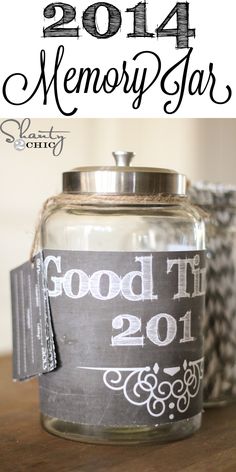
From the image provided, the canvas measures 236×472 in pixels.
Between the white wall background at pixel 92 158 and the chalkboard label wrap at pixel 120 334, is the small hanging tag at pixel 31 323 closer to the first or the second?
the chalkboard label wrap at pixel 120 334

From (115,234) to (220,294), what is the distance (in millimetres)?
121

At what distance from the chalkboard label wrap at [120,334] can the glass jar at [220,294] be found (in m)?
0.10

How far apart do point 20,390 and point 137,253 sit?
262 millimetres

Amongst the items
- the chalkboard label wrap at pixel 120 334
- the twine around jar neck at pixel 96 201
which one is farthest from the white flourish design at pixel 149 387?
the twine around jar neck at pixel 96 201

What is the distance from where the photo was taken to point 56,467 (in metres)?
0.48

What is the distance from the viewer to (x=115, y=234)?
0.61 meters

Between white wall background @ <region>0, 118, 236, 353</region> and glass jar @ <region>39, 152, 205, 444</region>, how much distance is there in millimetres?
106

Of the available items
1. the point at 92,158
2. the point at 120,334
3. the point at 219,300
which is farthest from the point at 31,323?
the point at 92,158

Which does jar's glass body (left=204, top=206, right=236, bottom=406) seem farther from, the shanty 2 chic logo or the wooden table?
the shanty 2 chic logo

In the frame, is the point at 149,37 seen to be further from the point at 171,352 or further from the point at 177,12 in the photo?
the point at 171,352

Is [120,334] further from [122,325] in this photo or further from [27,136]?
[27,136]

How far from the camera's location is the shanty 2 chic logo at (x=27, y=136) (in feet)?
1.92

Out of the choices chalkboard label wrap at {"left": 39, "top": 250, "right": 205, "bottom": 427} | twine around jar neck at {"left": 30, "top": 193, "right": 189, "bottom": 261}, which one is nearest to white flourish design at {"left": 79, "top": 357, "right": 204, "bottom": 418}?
chalkboard label wrap at {"left": 39, "top": 250, "right": 205, "bottom": 427}

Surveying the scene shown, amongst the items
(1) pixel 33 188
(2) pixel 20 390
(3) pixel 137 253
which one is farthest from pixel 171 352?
(1) pixel 33 188
